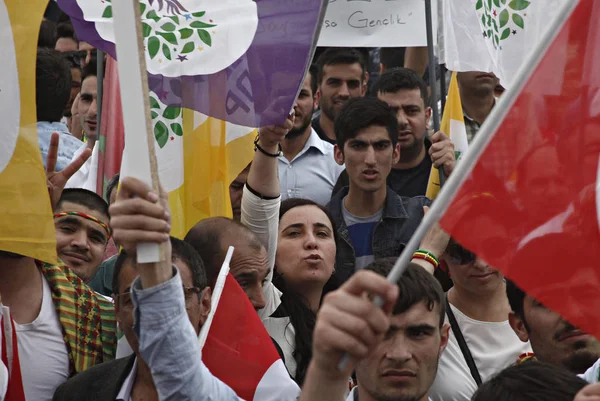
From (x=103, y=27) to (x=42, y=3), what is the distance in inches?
42.9

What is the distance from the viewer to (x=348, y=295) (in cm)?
253

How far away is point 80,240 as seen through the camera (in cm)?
523

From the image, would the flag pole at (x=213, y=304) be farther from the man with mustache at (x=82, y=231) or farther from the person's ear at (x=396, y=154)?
the person's ear at (x=396, y=154)

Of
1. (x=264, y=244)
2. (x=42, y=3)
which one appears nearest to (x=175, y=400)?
(x=42, y=3)

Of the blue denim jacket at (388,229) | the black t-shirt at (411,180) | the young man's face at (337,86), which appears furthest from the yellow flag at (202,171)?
the young man's face at (337,86)

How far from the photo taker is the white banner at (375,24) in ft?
23.9

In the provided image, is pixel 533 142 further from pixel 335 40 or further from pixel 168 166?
pixel 335 40

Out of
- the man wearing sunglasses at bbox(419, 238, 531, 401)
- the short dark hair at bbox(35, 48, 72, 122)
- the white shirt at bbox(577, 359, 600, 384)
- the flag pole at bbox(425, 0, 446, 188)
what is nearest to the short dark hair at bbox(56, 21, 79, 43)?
the flag pole at bbox(425, 0, 446, 188)

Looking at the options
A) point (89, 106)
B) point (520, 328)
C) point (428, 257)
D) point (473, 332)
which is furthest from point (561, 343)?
point (89, 106)

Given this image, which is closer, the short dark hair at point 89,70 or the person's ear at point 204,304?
the person's ear at point 204,304

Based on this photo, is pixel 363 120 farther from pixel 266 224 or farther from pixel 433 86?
pixel 266 224

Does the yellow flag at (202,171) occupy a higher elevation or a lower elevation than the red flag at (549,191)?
lower

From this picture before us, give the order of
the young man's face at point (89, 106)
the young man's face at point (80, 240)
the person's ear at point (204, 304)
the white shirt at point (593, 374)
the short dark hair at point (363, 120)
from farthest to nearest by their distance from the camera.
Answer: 1. the young man's face at point (89, 106)
2. the short dark hair at point (363, 120)
3. the young man's face at point (80, 240)
4. the person's ear at point (204, 304)
5. the white shirt at point (593, 374)

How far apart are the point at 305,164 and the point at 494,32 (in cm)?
191
